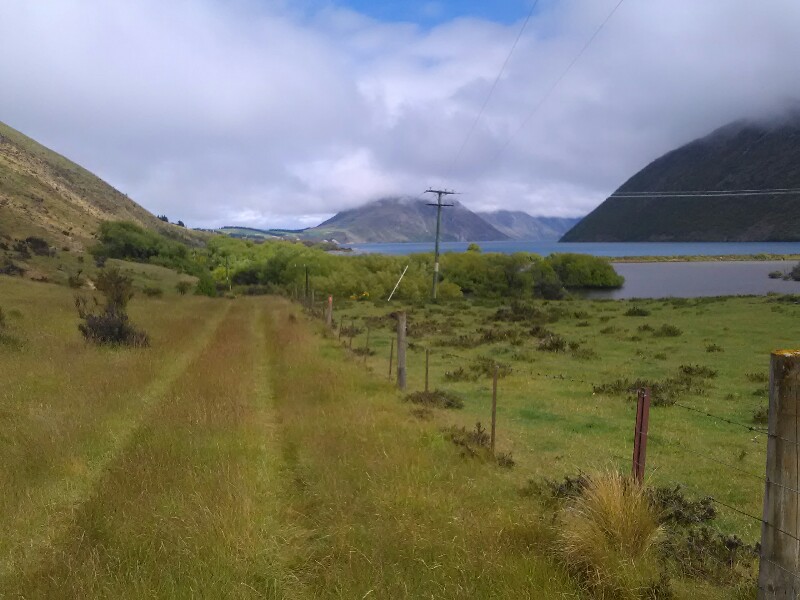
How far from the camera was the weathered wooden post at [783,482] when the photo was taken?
13.4ft

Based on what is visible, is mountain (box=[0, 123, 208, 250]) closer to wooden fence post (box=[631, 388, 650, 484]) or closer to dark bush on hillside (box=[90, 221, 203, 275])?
dark bush on hillside (box=[90, 221, 203, 275])

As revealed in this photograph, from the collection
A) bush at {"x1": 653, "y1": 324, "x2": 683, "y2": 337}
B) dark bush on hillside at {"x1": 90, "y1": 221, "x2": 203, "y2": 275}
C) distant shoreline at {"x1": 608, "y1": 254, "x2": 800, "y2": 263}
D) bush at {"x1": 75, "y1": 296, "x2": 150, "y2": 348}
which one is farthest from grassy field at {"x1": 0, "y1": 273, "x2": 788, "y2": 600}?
distant shoreline at {"x1": 608, "y1": 254, "x2": 800, "y2": 263}

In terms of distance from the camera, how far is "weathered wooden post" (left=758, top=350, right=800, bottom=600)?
4.09 meters

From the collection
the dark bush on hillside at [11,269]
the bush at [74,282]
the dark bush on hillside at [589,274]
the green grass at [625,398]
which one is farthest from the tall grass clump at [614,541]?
the dark bush on hillside at [589,274]

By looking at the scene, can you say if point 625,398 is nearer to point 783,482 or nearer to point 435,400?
point 435,400

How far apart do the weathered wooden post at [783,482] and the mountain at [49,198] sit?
6836cm

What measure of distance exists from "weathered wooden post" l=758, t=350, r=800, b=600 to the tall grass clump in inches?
42.7

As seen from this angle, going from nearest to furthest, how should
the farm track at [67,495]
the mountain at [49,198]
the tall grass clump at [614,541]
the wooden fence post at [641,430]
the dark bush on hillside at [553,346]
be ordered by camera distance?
the tall grass clump at [614,541] → the farm track at [67,495] → the wooden fence post at [641,430] → the dark bush on hillside at [553,346] → the mountain at [49,198]

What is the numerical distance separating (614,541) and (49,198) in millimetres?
110642

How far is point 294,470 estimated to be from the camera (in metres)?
8.42

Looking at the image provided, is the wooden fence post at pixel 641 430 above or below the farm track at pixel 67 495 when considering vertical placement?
above

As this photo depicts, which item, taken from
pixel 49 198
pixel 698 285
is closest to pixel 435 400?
pixel 698 285

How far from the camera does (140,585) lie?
5.00 m

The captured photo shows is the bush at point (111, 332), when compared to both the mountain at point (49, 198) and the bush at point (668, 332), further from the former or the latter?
the mountain at point (49, 198)
